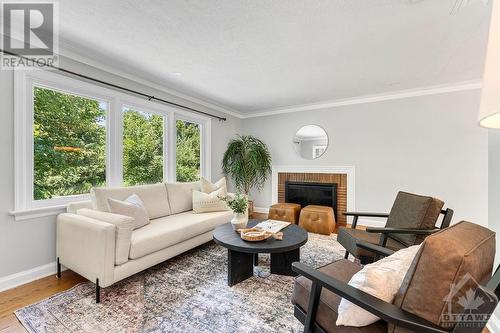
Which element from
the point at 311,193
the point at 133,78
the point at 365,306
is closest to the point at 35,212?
the point at 133,78

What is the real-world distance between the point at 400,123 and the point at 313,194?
1.96 meters

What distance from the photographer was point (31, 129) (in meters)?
2.30

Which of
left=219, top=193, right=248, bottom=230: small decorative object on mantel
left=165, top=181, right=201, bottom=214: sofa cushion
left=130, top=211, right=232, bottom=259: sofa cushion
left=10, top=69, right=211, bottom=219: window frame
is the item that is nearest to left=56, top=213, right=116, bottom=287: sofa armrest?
left=130, top=211, right=232, bottom=259: sofa cushion

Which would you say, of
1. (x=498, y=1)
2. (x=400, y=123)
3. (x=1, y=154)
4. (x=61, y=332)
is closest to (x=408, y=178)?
(x=400, y=123)

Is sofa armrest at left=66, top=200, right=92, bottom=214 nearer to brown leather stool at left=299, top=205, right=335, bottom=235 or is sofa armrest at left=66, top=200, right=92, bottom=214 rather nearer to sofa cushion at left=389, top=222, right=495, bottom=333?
sofa cushion at left=389, top=222, right=495, bottom=333

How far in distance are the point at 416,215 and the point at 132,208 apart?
9.28ft

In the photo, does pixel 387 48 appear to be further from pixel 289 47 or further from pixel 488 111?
pixel 488 111

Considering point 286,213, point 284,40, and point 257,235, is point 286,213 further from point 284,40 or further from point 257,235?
point 284,40

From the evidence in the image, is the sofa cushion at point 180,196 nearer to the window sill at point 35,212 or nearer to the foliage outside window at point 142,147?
the foliage outside window at point 142,147

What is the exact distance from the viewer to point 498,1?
0.54 metres

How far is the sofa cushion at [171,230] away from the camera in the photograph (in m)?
2.17

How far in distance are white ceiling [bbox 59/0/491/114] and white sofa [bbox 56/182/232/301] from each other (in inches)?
62.5

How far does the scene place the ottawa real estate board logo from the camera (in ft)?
6.21

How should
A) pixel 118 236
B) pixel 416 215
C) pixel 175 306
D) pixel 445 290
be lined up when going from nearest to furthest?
1. pixel 445 290
2. pixel 175 306
3. pixel 118 236
4. pixel 416 215
